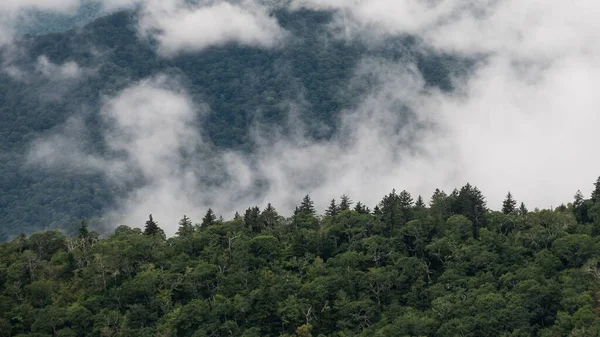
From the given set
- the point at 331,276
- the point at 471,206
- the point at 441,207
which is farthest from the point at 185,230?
the point at 471,206

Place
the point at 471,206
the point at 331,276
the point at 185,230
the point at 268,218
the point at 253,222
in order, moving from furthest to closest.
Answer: the point at 268,218
the point at 253,222
the point at 185,230
the point at 471,206
the point at 331,276

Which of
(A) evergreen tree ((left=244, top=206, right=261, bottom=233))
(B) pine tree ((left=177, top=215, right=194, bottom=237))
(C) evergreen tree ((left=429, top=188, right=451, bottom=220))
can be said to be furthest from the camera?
(A) evergreen tree ((left=244, top=206, right=261, bottom=233))

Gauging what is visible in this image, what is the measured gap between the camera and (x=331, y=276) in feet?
357

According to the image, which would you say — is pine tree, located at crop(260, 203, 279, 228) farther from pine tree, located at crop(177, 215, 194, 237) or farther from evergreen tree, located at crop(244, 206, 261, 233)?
pine tree, located at crop(177, 215, 194, 237)

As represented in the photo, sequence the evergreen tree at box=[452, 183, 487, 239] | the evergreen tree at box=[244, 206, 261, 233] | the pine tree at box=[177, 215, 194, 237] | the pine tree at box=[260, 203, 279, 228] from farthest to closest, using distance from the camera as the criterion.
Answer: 1. the pine tree at box=[260, 203, 279, 228]
2. the evergreen tree at box=[244, 206, 261, 233]
3. the pine tree at box=[177, 215, 194, 237]
4. the evergreen tree at box=[452, 183, 487, 239]

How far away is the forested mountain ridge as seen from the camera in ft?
331

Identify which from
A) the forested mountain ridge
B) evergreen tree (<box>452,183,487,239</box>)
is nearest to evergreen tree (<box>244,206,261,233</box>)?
the forested mountain ridge

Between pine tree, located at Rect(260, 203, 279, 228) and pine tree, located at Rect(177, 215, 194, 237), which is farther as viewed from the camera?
pine tree, located at Rect(260, 203, 279, 228)

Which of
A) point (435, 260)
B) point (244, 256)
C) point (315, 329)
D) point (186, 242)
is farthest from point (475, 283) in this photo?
point (186, 242)

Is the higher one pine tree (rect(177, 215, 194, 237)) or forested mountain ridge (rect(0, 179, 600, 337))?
pine tree (rect(177, 215, 194, 237))

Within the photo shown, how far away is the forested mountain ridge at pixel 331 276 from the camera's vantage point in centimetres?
10100

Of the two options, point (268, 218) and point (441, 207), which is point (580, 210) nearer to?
point (441, 207)

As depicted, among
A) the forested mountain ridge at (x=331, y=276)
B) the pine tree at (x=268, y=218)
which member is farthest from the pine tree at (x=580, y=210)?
the pine tree at (x=268, y=218)

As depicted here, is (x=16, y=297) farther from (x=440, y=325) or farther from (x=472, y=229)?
(x=472, y=229)
